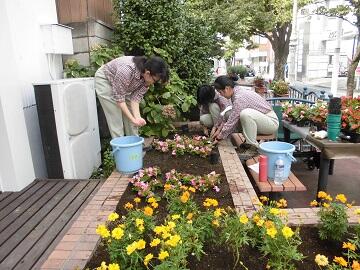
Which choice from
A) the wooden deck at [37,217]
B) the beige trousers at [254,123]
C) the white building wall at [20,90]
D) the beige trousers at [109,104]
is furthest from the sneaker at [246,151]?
the white building wall at [20,90]

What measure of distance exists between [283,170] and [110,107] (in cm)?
234

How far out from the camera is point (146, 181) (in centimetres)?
336

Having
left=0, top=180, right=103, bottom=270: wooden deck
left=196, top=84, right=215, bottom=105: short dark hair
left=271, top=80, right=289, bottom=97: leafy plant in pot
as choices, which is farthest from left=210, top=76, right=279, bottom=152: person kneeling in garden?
left=271, top=80, right=289, bottom=97: leafy plant in pot

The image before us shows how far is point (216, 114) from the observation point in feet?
16.7

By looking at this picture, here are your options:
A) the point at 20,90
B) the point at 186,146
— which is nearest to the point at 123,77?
the point at 20,90

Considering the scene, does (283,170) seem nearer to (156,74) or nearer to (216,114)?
(156,74)

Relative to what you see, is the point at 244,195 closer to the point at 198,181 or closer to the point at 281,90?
the point at 198,181

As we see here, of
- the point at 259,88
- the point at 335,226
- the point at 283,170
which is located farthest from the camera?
the point at 259,88

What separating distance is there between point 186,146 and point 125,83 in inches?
52.6

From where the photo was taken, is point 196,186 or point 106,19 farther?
point 106,19

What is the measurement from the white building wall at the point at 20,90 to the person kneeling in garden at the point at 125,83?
0.86m

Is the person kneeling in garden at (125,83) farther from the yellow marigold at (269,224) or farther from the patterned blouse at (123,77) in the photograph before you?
the yellow marigold at (269,224)

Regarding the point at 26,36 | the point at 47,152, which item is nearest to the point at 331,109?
the point at 47,152

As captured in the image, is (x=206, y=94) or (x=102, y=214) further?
(x=206, y=94)
